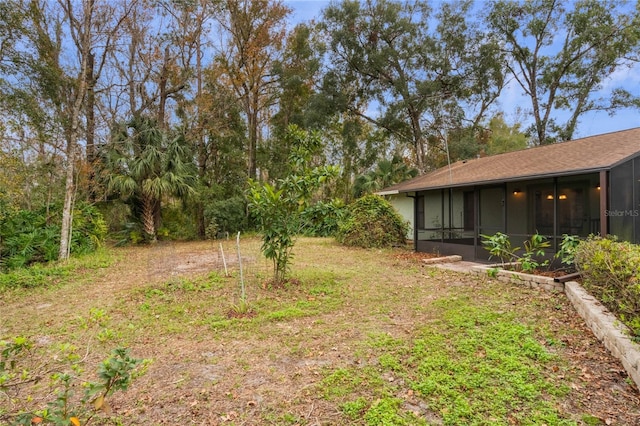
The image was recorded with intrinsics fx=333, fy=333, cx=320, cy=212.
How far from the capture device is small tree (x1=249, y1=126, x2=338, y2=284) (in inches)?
→ 235

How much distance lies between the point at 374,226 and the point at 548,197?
528 centimetres

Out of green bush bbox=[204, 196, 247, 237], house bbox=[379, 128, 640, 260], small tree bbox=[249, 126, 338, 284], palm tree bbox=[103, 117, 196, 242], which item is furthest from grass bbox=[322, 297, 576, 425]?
green bush bbox=[204, 196, 247, 237]

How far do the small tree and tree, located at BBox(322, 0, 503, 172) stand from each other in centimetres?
1388

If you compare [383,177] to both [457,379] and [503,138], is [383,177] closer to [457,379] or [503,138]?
[503,138]

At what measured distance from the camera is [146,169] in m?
12.6

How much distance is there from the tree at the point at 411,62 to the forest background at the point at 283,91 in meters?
0.08

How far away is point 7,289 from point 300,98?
16540mm

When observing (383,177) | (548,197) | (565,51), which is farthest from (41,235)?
(565,51)

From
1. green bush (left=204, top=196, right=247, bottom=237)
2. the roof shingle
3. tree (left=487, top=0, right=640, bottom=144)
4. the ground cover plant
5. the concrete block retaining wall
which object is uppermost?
tree (left=487, top=0, right=640, bottom=144)

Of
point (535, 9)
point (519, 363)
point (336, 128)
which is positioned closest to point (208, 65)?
point (336, 128)

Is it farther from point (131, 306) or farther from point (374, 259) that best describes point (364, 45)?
point (131, 306)

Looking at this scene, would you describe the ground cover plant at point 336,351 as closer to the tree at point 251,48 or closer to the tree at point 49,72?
the tree at point 49,72

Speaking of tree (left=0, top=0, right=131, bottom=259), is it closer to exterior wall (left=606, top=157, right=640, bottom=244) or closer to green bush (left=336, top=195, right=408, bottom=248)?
green bush (left=336, top=195, right=408, bottom=248)

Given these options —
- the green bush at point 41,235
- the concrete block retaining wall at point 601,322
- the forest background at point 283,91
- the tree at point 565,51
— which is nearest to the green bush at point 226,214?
the forest background at point 283,91
